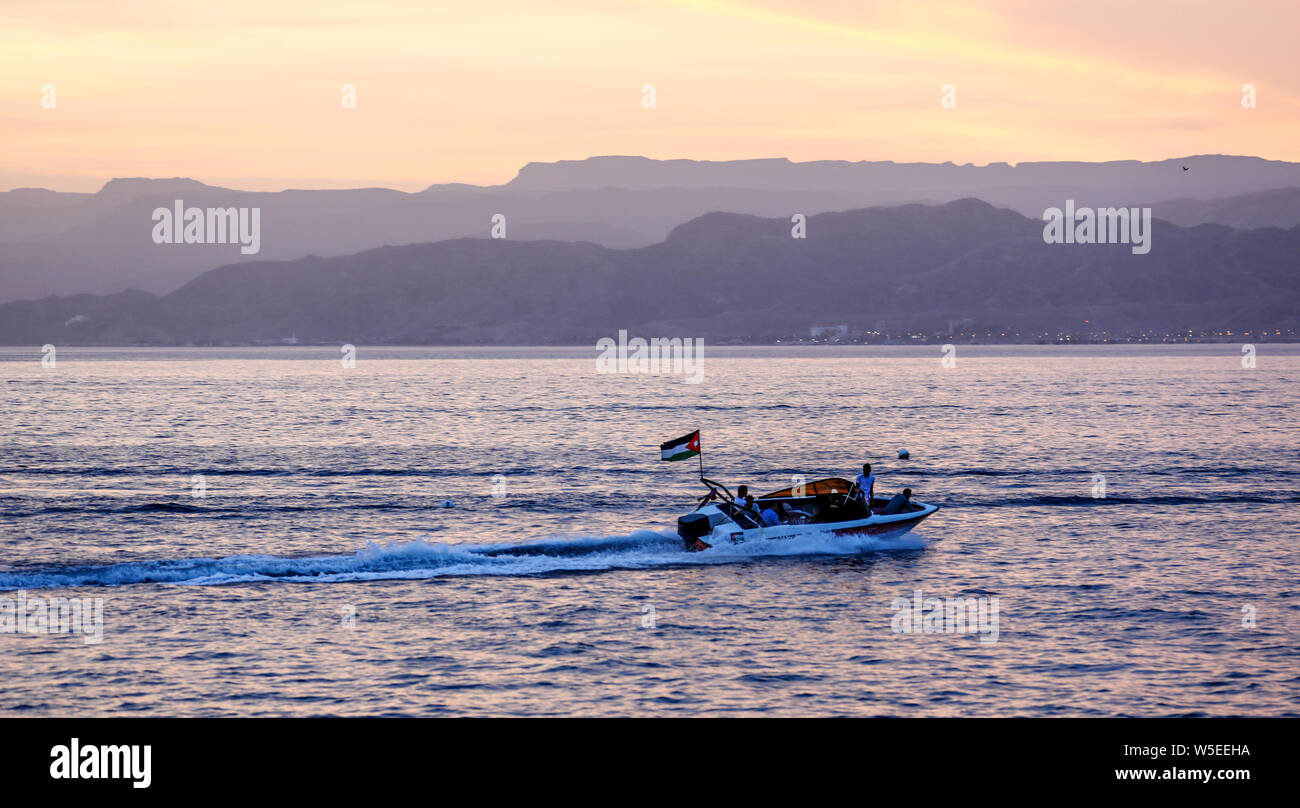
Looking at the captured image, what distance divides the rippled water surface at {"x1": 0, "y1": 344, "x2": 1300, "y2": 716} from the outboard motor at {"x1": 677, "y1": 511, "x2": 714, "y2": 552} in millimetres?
681

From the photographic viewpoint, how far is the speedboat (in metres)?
38.3

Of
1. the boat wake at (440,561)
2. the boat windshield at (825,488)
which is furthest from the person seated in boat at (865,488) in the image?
the boat wake at (440,561)

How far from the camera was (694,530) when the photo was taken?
38094mm

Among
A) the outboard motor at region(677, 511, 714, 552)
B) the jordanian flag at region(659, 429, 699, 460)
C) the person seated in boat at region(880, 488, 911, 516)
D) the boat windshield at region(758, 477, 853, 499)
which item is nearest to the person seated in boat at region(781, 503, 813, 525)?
the boat windshield at region(758, 477, 853, 499)

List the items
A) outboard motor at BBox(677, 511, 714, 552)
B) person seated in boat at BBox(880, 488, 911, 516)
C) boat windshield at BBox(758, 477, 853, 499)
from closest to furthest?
outboard motor at BBox(677, 511, 714, 552), boat windshield at BBox(758, 477, 853, 499), person seated in boat at BBox(880, 488, 911, 516)

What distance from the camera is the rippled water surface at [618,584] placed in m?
23.7

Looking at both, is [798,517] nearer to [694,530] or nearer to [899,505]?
[899,505]

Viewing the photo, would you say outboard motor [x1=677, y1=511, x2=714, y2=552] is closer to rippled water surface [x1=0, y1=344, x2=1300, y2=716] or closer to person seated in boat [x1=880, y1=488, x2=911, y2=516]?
rippled water surface [x1=0, y1=344, x2=1300, y2=716]

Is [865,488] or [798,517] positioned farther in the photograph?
[865,488]

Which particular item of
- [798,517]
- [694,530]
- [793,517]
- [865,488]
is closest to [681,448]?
[694,530]

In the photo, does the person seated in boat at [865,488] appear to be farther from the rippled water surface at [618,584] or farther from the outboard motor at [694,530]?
the outboard motor at [694,530]

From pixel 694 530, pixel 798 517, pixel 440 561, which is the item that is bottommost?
pixel 440 561

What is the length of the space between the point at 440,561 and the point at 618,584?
20.0 ft
